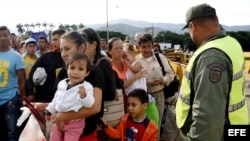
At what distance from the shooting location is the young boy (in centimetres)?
351

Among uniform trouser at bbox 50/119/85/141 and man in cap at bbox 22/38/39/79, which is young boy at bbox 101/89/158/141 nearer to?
uniform trouser at bbox 50/119/85/141

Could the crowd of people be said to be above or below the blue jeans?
above

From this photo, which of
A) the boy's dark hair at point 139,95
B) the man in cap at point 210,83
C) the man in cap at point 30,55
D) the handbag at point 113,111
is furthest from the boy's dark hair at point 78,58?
the man in cap at point 30,55

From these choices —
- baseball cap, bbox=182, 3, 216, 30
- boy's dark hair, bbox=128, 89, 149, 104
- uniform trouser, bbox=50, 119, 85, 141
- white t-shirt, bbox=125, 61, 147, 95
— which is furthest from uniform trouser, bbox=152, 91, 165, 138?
baseball cap, bbox=182, 3, 216, 30

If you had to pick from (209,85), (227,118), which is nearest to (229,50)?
(209,85)

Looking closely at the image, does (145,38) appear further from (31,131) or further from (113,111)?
(31,131)

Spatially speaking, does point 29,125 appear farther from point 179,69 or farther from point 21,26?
point 21,26

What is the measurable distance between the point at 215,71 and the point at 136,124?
177 cm

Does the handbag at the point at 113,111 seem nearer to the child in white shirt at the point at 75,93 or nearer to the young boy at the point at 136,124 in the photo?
the young boy at the point at 136,124

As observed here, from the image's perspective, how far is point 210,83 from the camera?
6.61 ft

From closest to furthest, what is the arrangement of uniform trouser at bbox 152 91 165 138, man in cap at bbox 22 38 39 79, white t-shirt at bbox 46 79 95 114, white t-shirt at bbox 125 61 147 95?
white t-shirt at bbox 46 79 95 114 < white t-shirt at bbox 125 61 147 95 < uniform trouser at bbox 152 91 165 138 < man in cap at bbox 22 38 39 79

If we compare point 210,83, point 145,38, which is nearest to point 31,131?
point 210,83

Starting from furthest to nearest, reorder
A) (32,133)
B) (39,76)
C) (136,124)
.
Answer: (39,76)
(136,124)
(32,133)

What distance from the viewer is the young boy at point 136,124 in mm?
3514
